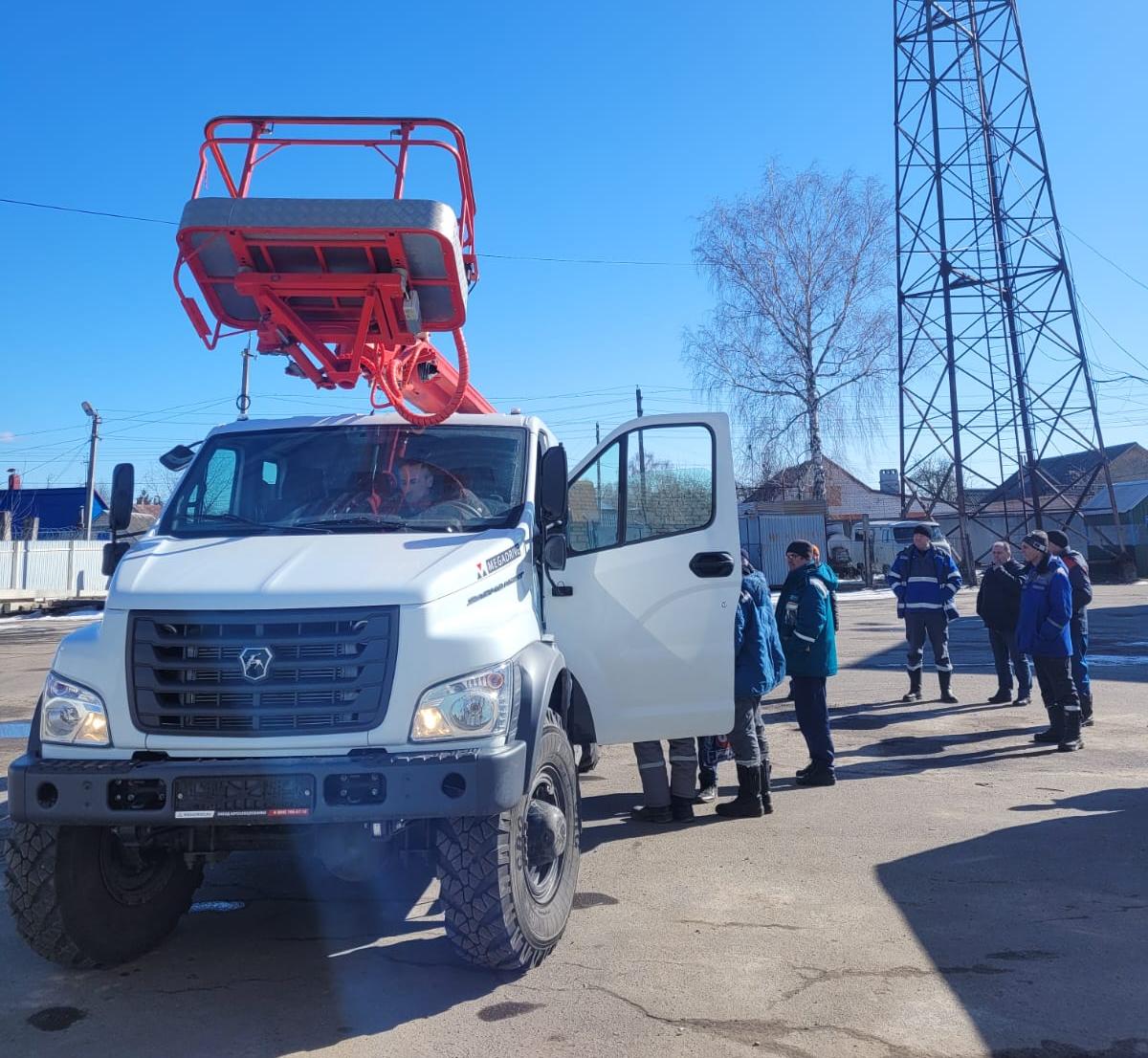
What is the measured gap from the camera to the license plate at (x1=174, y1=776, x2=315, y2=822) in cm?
377

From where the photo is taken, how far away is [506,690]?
13.3 feet

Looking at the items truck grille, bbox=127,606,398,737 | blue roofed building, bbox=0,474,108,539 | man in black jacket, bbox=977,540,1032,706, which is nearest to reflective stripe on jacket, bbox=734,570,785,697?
truck grille, bbox=127,606,398,737

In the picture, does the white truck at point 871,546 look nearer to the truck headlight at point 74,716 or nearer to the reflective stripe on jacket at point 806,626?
the reflective stripe on jacket at point 806,626

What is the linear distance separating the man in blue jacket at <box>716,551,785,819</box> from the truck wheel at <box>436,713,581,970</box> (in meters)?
2.35

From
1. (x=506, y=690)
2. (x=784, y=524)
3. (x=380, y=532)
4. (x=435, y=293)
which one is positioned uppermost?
(x=784, y=524)

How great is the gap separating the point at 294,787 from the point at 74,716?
996 millimetres

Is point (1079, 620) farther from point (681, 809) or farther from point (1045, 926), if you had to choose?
point (1045, 926)

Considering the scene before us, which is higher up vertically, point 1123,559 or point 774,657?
point 1123,559

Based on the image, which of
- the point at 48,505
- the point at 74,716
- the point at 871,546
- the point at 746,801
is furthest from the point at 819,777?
the point at 48,505

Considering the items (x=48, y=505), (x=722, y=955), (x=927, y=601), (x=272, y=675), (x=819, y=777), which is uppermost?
(x=48, y=505)

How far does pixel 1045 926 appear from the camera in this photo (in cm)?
472

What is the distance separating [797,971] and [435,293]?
398cm

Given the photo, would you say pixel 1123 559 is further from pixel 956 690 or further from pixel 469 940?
pixel 469 940

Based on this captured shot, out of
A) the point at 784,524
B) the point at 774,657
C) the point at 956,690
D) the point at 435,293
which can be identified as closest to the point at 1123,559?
the point at 784,524
